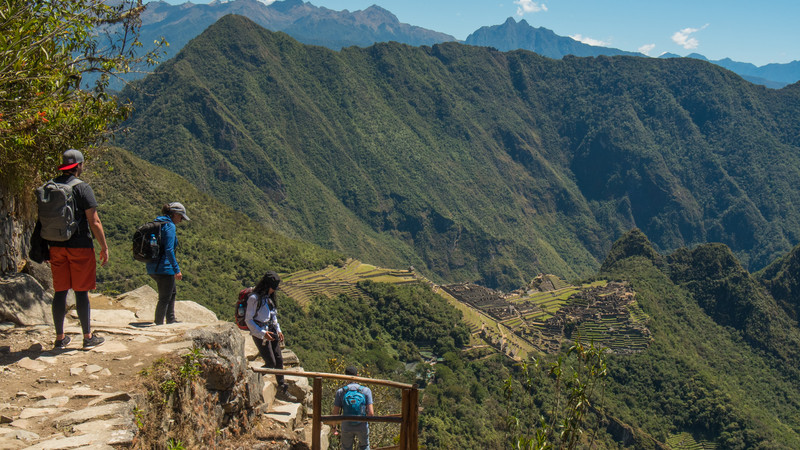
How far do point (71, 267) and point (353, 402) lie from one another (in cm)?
396

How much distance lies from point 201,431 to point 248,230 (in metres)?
55.3

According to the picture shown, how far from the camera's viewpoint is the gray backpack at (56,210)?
6922 millimetres

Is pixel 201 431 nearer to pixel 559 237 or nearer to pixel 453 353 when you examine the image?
pixel 453 353

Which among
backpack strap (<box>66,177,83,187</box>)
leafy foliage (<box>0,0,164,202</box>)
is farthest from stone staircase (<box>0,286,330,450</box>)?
leafy foliage (<box>0,0,164,202</box>)

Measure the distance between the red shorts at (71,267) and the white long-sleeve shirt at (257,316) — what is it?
2.24m

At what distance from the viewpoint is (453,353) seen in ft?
151

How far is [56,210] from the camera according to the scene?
6.96 m

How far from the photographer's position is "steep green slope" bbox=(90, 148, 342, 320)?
42219 mm

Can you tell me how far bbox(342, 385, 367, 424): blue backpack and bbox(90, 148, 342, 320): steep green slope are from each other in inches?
1247

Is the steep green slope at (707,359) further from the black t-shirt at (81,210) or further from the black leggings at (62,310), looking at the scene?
the black t-shirt at (81,210)

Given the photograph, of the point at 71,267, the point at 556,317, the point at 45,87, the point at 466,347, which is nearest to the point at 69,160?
the point at 71,267

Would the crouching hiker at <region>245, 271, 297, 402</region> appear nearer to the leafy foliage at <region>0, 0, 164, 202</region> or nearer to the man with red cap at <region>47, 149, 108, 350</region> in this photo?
the man with red cap at <region>47, 149, 108, 350</region>

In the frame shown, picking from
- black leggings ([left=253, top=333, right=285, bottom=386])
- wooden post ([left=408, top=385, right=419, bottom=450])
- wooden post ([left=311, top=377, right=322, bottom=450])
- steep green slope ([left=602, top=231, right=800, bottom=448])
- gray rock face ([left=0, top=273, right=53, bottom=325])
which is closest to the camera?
wooden post ([left=408, top=385, right=419, bottom=450])

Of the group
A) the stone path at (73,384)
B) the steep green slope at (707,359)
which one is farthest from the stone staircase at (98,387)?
the steep green slope at (707,359)
